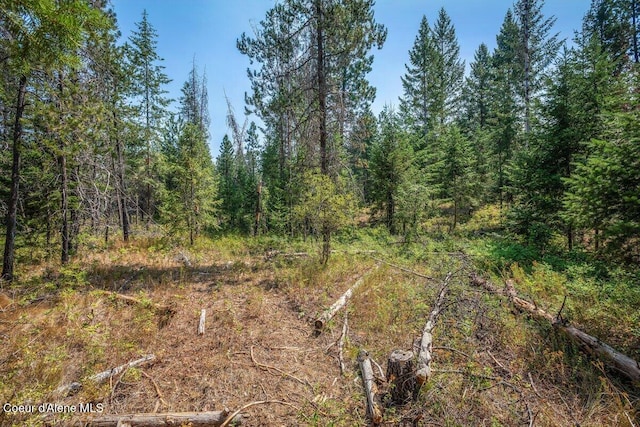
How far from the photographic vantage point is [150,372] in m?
3.96

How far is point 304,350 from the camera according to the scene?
4.62 meters

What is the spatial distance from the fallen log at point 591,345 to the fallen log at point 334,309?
3.32 m

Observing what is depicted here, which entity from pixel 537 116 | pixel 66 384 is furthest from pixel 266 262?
pixel 537 116

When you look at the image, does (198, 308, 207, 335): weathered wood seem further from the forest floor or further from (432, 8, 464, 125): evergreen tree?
(432, 8, 464, 125): evergreen tree

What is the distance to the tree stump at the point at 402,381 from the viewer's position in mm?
3155

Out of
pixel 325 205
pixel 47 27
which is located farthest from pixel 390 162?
pixel 47 27

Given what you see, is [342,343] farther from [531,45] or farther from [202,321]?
[531,45]

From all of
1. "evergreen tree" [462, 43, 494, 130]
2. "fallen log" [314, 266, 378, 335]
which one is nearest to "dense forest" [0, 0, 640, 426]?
"fallen log" [314, 266, 378, 335]

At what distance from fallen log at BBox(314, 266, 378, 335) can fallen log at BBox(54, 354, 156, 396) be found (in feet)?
9.22

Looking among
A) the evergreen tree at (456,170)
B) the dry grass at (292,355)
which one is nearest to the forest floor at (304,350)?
the dry grass at (292,355)

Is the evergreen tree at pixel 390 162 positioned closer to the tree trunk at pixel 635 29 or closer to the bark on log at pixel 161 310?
the bark on log at pixel 161 310

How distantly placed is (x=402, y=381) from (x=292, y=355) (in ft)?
6.51

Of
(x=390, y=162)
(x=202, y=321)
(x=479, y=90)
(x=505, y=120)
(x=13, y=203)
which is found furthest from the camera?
(x=479, y=90)

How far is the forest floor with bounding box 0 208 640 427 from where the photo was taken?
123 inches
